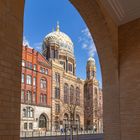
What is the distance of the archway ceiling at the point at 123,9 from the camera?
4898 millimetres

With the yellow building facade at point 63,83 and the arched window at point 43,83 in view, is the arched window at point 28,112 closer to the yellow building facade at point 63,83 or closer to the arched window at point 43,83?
the arched window at point 43,83

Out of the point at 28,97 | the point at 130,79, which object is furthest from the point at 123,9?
the point at 28,97

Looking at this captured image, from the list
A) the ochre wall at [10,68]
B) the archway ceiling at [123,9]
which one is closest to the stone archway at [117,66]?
the archway ceiling at [123,9]

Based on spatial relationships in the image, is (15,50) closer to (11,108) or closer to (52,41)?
(11,108)

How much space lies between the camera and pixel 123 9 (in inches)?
204

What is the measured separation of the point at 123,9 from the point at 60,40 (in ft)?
149

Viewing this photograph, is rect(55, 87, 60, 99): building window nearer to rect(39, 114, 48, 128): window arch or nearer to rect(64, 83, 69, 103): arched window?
rect(64, 83, 69, 103): arched window

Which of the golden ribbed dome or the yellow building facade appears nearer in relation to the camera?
the yellow building facade

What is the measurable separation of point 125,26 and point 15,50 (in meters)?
3.85

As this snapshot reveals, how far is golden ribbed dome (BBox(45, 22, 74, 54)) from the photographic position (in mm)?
48594

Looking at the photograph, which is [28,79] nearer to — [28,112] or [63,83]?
[28,112]

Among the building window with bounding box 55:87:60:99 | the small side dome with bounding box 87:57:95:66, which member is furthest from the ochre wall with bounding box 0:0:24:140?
the small side dome with bounding box 87:57:95:66

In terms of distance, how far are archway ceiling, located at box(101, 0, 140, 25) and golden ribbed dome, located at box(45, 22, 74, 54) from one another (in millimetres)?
43056

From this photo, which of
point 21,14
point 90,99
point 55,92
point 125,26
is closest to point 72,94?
point 55,92
